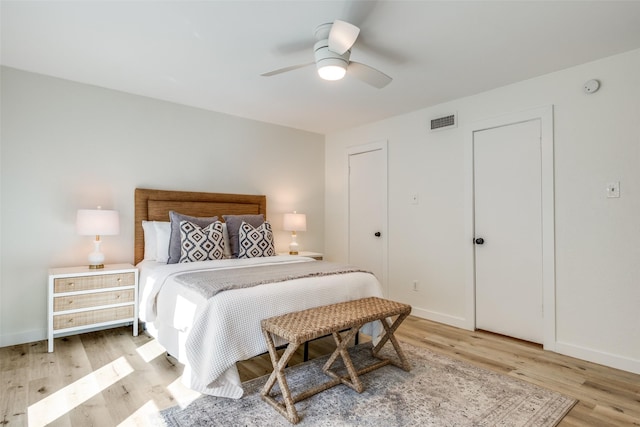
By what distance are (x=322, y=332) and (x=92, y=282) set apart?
2262mm

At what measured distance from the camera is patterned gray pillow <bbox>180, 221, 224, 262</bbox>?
3.31 m

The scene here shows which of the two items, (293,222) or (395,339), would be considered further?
(293,222)

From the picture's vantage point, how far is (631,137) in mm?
2643

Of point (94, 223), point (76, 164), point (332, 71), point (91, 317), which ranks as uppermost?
point (332, 71)

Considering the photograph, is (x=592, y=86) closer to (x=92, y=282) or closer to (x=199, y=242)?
(x=199, y=242)

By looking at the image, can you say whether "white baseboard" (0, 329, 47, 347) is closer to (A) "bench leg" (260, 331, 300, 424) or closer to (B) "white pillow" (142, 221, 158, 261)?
(B) "white pillow" (142, 221, 158, 261)

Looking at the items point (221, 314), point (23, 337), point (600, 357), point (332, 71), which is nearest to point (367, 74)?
point (332, 71)

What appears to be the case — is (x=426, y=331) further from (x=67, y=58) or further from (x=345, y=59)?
(x=67, y=58)

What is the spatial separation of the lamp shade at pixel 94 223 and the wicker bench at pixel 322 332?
191 centimetres

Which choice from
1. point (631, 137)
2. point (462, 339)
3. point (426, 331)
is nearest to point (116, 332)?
point (426, 331)

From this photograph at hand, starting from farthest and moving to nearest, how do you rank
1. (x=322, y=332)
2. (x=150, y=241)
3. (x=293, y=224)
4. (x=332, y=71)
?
(x=293, y=224), (x=150, y=241), (x=332, y=71), (x=322, y=332)

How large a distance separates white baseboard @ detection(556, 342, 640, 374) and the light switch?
4.07 ft

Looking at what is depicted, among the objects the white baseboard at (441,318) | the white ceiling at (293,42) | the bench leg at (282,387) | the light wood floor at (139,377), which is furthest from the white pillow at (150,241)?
the white baseboard at (441,318)

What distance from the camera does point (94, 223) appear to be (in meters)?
3.09
